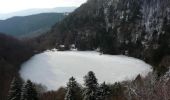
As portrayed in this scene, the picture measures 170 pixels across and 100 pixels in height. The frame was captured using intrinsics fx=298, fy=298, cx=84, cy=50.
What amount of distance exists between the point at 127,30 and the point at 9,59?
205 feet

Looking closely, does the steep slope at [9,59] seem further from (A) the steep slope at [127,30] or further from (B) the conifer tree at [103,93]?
(B) the conifer tree at [103,93]

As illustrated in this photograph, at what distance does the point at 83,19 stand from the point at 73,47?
28.2 meters

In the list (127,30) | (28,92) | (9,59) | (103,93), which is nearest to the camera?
(28,92)

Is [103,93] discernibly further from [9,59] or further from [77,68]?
[9,59]

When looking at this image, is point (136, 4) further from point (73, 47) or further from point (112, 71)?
point (112, 71)

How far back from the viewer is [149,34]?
472ft

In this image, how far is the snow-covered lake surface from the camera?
10331cm

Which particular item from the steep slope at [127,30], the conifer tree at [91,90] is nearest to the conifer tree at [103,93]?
the conifer tree at [91,90]

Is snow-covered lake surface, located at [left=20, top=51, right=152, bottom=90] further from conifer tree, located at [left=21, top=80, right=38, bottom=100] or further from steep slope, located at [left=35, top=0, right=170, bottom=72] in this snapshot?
conifer tree, located at [left=21, top=80, right=38, bottom=100]

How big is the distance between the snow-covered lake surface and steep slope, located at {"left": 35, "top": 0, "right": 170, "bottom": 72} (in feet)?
30.3

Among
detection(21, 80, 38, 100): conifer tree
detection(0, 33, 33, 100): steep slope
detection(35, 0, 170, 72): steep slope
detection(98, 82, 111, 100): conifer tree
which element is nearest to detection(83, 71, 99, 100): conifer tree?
detection(98, 82, 111, 100): conifer tree

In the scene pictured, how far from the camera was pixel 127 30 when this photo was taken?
15750 cm

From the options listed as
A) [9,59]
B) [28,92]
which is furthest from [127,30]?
[28,92]

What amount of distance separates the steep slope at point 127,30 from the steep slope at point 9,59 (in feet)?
105
